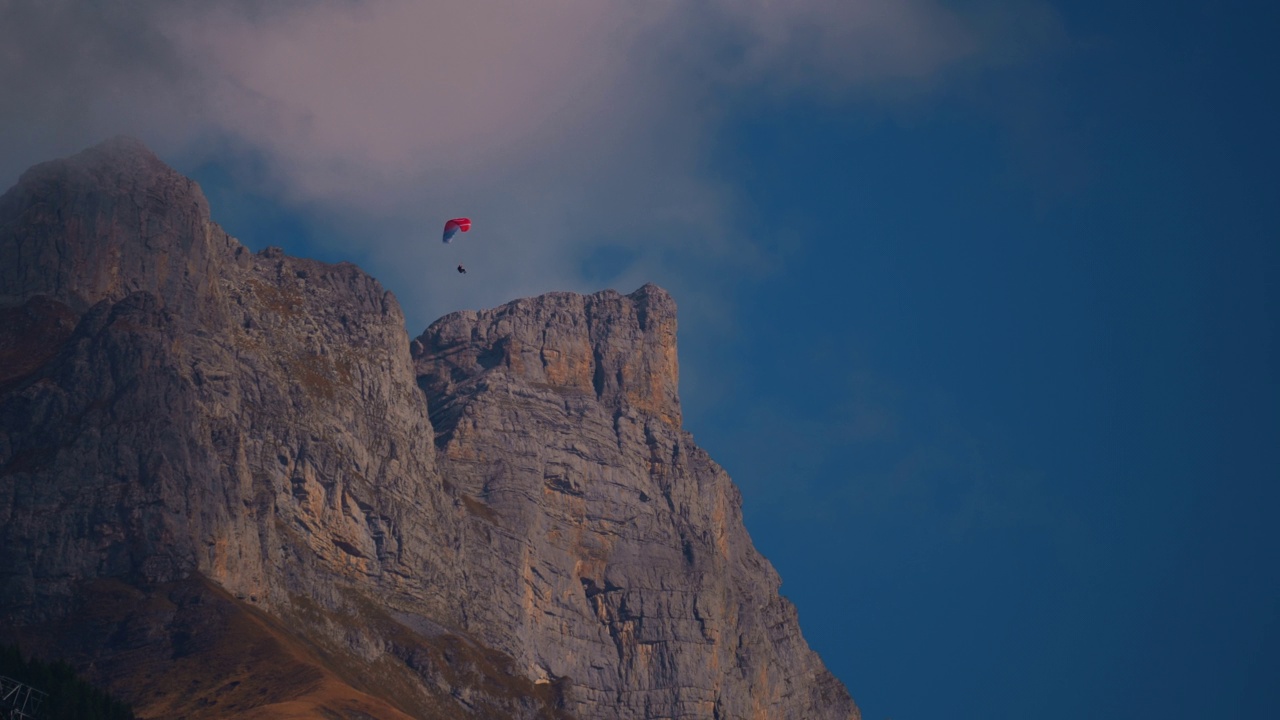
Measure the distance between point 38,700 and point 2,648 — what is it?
374 inches

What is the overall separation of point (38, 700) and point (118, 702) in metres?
13.8

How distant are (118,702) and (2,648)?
519 inches

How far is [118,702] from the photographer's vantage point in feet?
639

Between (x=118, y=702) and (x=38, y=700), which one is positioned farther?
(x=118, y=702)

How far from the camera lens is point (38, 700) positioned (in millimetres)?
181750

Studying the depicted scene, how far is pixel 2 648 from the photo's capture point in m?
188
